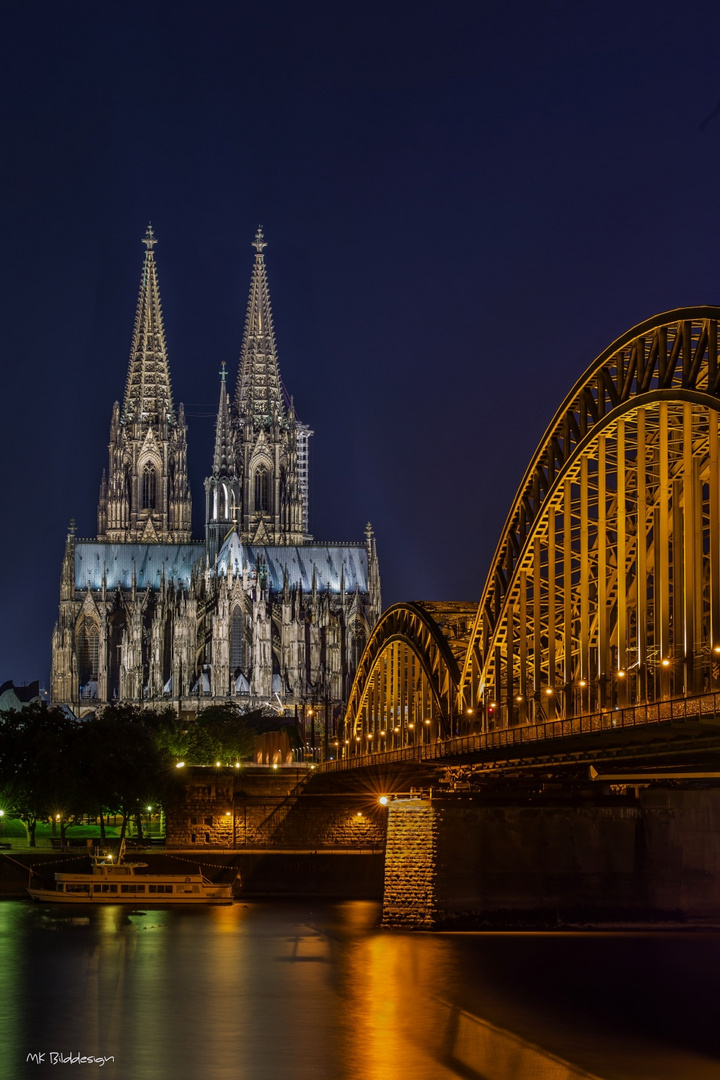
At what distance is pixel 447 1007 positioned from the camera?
2116 inches

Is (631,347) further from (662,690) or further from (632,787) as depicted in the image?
(632,787)

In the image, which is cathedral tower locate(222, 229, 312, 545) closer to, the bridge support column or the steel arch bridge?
the steel arch bridge

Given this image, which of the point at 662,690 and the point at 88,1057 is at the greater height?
the point at 662,690

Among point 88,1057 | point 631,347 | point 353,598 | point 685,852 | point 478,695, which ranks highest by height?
point 353,598

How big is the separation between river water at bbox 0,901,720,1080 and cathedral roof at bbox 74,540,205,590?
113 meters

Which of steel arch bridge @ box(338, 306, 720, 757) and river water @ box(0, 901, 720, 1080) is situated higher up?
steel arch bridge @ box(338, 306, 720, 757)

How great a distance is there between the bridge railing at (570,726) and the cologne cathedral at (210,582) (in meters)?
98.1

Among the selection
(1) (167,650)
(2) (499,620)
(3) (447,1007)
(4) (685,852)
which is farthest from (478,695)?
(1) (167,650)

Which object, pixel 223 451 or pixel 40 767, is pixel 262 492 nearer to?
pixel 223 451

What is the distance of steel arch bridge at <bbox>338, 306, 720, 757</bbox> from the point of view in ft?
149

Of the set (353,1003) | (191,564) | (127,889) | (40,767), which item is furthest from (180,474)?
(353,1003)

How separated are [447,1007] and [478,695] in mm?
17673

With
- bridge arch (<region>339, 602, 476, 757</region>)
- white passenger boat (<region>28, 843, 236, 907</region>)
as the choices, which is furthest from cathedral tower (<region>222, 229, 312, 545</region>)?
white passenger boat (<region>28, 843, 236, 907</region>)

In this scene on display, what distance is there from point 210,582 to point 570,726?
430 ft
